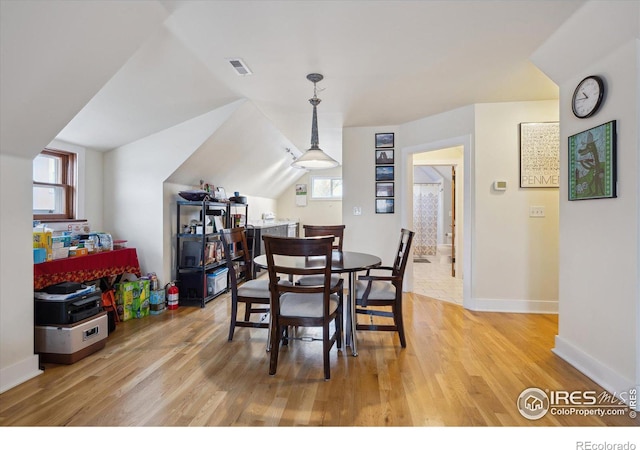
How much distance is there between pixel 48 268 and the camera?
2.56 meters

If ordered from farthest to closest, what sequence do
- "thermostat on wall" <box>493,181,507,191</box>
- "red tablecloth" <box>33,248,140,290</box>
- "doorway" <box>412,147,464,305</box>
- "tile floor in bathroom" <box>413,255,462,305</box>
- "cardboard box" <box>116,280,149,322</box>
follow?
"doorway" <box>412,147,464,305</box> < "tile floor in bathroom" <box>413,255,462,305</box> < "thermostat on wall" <box>493,181,507,191</box> < "cardboard box" <box>116,280,149,322</box> < "red tablecloth" <box>33,248,140,290</box>

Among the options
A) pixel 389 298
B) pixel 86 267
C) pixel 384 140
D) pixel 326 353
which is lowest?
pixel 326 353

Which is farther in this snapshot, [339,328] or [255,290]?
[255,290]

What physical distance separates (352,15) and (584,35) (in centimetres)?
147

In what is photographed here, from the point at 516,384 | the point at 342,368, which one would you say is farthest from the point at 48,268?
the point at 516,384

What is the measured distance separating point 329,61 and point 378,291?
6.27 feet

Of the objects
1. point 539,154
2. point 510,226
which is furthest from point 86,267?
point 539,154

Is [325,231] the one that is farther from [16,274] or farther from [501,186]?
[16,274]

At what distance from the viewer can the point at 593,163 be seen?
2141mm

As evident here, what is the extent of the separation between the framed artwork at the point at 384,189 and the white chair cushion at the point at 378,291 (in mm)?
1981

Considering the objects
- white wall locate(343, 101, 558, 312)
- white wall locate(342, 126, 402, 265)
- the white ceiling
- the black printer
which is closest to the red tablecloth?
the black printer

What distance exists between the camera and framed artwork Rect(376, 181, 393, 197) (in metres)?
4.54

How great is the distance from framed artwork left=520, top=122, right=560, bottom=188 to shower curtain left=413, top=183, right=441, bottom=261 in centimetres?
506

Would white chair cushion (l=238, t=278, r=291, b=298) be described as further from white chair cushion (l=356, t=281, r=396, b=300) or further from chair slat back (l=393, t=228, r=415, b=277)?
chair slat back (l=393, t=228, r=415, b=277)
